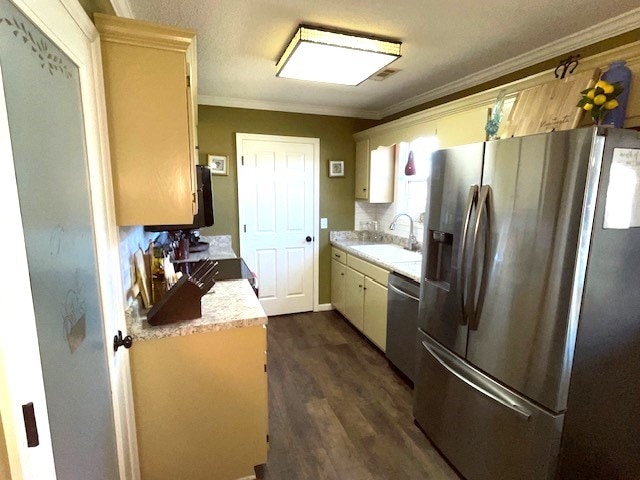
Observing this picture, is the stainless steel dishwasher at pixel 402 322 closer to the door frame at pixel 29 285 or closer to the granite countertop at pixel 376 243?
the granite countertop at pixel 376 243

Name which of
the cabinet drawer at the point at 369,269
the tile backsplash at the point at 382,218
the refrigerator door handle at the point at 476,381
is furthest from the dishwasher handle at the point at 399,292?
the tile backsplash at the point at 382,218

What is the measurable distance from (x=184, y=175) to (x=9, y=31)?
0.80 m

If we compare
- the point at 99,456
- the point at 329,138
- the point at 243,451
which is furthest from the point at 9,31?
the point at 329,138

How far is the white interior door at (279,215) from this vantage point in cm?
367

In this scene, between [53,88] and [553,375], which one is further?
[553,375]

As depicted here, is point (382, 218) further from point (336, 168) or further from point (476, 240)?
point (476, 240)

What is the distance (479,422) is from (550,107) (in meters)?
1.63

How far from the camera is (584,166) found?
3.99ft

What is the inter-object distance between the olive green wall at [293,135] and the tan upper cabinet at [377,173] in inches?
10.2

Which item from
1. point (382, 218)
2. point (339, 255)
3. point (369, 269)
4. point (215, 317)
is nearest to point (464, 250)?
point (215, 317)

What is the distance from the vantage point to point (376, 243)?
3.95m

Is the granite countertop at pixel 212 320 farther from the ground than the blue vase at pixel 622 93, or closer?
closer

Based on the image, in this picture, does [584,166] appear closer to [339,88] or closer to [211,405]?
[211,405]

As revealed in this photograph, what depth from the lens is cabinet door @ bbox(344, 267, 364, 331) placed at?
3.33m
